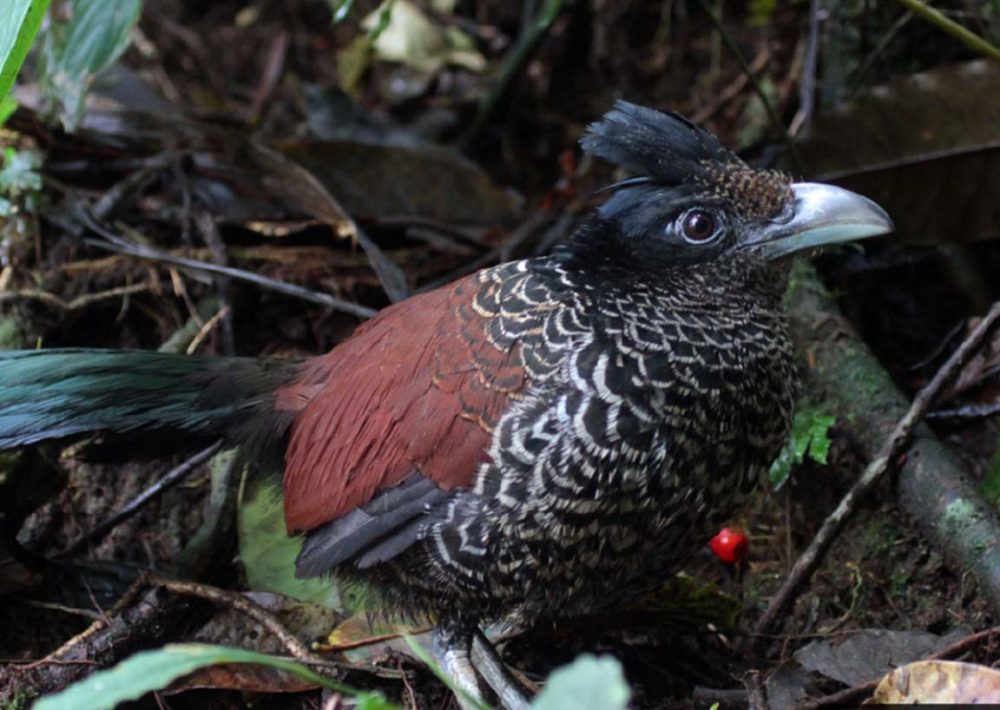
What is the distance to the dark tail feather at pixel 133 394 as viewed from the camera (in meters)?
2.86


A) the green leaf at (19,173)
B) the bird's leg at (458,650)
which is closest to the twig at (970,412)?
the bird's leg at (458,650)

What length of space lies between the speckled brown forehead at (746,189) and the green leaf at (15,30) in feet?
5.06

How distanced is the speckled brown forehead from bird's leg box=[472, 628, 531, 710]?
50.7 inches

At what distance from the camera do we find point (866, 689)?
2307mm

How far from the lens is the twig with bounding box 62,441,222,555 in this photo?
126 inches

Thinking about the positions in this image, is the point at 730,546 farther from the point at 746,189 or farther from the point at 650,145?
the point at 650,145

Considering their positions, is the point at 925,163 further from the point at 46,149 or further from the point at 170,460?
the point at 46,149

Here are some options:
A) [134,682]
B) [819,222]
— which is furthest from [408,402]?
[134,682]

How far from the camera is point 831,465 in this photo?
3320mm

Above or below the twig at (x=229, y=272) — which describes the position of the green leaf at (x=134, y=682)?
above

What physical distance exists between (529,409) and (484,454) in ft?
0.49

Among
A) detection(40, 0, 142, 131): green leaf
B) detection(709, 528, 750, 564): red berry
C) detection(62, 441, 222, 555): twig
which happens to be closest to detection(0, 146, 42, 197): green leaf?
detection(40, 0, 142, 131): green leaf

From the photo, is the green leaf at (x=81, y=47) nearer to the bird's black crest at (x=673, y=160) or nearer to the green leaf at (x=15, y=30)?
the green leaf at (x=15, y=30)

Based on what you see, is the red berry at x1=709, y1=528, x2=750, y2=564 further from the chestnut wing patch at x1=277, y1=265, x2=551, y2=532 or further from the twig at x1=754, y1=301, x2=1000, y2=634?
the chestnut wing patch at x1=277, y1=265, x2=551, y2=532
